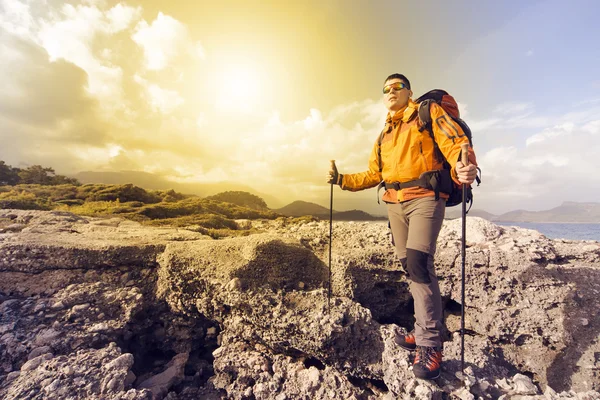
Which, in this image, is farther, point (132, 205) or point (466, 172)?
point (132, 205)

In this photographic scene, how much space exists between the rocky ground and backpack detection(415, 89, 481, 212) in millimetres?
1541

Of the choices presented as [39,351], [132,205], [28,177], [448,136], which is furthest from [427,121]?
[28,177]

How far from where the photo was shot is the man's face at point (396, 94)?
3350mm

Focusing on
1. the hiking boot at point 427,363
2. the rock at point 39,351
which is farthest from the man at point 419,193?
the rock at point 39,351

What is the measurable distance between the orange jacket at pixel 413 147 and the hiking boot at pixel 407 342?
1.86 metres

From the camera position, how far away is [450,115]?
306 centimetres

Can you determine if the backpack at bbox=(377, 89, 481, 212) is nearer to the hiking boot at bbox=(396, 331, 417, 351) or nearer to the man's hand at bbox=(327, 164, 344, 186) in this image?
the man's hand at bbox=(327, 164, 344, 186)

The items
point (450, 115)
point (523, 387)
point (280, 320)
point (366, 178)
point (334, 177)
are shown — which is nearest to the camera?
point (523, 387)

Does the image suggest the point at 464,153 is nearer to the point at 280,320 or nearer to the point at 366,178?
the point at 366,178

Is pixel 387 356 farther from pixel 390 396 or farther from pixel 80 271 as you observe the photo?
pixel 80 271

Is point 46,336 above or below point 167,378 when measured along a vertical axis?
above

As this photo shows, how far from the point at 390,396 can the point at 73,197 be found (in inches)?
969

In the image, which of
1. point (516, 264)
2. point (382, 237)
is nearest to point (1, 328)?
point (382, 237)

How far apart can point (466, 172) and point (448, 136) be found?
0.46 m
